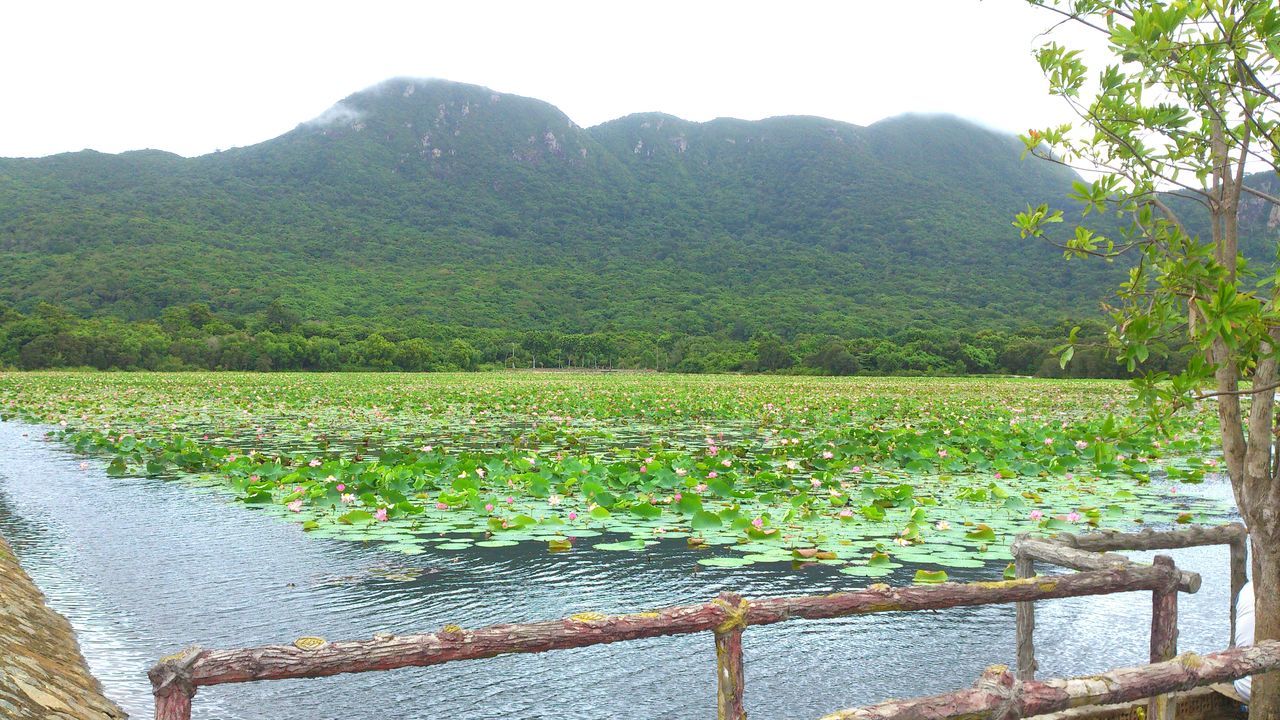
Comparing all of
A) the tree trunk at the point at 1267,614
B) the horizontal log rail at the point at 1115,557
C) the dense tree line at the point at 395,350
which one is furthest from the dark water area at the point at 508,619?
the dense tree line at the point at 395,350

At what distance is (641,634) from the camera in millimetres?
3064

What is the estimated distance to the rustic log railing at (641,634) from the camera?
2633 millimetres

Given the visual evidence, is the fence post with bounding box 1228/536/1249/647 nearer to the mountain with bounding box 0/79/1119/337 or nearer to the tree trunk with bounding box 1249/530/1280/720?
the tree trunk with bounding box 1249/530/1280/720

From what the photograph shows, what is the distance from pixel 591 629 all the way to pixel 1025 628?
2451 millimetres

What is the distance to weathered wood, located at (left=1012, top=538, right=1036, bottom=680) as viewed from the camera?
421cm

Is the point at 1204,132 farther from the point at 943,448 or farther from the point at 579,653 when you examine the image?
the point at 943,448

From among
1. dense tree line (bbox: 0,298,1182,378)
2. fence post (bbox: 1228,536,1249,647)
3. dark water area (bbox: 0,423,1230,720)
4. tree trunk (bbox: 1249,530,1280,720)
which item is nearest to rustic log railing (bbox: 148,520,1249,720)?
tree trunk (bbox: 1249,530,1280,720)

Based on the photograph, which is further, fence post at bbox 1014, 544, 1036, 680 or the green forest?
the green forest

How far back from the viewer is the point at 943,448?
11.7 m

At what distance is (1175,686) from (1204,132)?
2.26 m

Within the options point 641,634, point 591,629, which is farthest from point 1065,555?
point 591,629

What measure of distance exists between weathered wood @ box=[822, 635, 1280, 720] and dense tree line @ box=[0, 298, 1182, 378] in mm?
41532

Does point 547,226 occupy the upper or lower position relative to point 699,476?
upper

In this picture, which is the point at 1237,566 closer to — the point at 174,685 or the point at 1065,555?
the point at 1065,555
